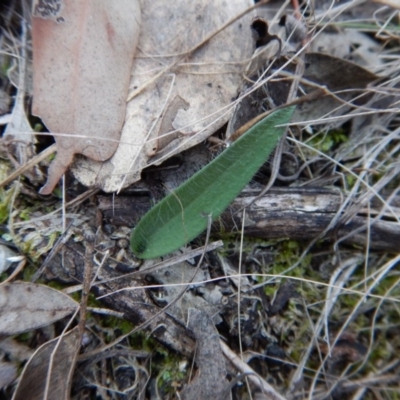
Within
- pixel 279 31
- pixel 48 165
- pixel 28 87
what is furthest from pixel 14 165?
pixel 279 31

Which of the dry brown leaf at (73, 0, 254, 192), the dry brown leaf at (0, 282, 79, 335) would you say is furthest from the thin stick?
the dry brown leaf at (73, 0, 254, 192)

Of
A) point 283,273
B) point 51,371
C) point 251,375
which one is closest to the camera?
point 51,371

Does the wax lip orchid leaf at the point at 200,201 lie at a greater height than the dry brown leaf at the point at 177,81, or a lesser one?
lesser

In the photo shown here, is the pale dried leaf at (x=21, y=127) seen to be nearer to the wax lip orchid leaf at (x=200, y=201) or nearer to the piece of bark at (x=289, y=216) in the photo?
the piece of bark at (x=289, y=216)

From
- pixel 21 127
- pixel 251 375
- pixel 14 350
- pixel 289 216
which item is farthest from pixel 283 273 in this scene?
pixel 21 127

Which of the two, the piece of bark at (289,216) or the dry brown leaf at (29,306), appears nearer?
the dry brown leaf at (29,306)

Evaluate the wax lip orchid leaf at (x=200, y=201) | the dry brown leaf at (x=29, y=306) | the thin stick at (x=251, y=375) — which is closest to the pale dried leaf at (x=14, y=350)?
the dry brown leaf at (x=29, y=306)

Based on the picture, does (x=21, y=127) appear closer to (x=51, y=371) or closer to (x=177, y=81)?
(x=177, y=81)

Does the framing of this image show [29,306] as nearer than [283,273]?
Yes
